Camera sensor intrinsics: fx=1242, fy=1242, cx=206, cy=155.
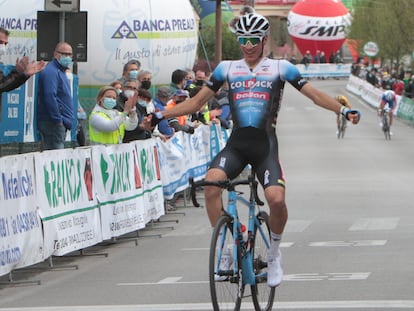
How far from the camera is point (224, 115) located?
25.2 meters

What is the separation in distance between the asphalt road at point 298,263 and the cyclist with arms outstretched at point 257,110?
2.60ft

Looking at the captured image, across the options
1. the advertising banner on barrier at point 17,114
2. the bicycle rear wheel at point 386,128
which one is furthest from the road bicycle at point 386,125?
the advertising banner on barrier at point 17,114

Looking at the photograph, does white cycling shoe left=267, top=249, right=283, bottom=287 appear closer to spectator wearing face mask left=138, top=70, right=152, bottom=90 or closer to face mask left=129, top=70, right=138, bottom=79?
spectator wearing face mask left=138, top=70, right=152, bottom=90

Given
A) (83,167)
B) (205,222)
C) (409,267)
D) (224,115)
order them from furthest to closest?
(224,115) → (205,222) → (83,167) → (409,267)

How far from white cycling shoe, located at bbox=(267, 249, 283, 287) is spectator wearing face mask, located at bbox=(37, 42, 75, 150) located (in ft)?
22.5

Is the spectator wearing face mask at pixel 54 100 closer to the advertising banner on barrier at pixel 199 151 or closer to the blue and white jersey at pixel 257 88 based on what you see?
the advertising banner on barrier at pixel 199 151

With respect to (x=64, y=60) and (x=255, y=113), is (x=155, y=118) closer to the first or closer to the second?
(x=255, y=113)

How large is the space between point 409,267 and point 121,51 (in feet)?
48.7

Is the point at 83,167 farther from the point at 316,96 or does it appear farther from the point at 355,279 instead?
the point at 316,96

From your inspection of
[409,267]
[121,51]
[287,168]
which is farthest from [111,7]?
[409,267]

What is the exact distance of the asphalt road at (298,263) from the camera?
986 cm

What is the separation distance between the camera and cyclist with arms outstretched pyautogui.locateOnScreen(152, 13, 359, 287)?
29.7 ft

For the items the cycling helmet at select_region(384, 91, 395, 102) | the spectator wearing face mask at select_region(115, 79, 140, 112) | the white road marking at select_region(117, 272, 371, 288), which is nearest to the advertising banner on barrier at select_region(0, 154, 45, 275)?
the white road marking at select_region(117, 272, 371, 288)

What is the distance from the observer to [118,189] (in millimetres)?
14680
